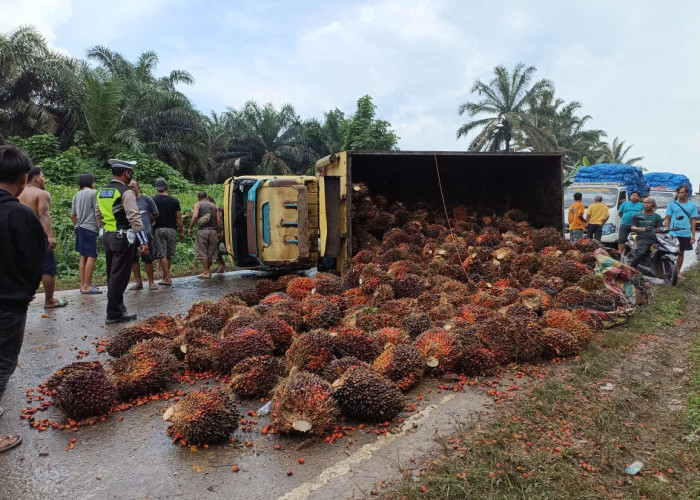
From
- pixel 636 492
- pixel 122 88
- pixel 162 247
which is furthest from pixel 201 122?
pixel 636 492

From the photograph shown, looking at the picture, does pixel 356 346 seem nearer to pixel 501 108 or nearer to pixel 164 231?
pixel 164 231

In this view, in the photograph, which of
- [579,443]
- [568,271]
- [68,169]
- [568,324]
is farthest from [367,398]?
[68,169]

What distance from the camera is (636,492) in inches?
101

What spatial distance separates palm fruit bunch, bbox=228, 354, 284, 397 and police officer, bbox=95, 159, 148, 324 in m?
2.95

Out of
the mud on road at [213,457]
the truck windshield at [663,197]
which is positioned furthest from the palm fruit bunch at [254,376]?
the truck windshield at [663,197]

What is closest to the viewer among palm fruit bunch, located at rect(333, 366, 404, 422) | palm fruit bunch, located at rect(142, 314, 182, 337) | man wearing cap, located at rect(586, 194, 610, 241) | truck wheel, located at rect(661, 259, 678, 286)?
palm fruit bunch, located at rect(333, 366, 404, 422)

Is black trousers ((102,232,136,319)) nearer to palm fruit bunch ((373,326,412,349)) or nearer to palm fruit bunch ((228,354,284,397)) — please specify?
palm fruit bunch ((228,354,284,397))

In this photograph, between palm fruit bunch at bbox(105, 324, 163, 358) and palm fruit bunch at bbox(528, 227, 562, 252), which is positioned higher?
palm fruit bunch at bbox(528, 227, 562, 252)

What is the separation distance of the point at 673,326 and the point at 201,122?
2532cm

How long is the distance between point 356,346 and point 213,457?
1461 mm

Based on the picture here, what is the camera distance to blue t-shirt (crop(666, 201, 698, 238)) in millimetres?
8938

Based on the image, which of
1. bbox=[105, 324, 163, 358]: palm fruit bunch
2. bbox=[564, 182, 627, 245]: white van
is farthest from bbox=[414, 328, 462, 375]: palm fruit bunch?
bbox=[564, 182, 627, 245]: white van

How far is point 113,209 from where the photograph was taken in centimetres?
606

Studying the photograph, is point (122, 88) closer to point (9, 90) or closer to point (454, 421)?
point (9, 90)
